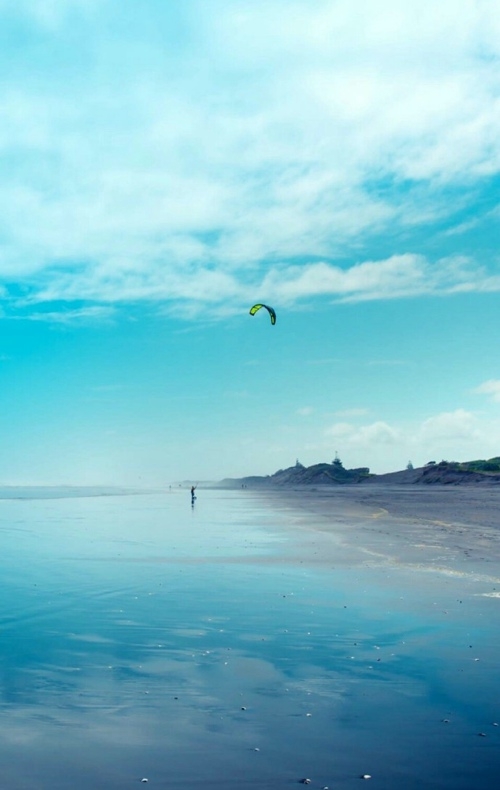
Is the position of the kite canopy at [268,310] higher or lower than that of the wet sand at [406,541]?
higher

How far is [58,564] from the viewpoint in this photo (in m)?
22.6

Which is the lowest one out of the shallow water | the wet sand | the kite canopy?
the shallow water

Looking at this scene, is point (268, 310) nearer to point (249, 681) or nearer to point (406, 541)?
point (406, 541)

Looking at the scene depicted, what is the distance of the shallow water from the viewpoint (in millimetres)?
7195

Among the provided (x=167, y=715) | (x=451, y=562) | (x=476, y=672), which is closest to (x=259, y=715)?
(x=167, y=715)

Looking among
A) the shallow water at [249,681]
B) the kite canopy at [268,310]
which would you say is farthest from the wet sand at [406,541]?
the kite canopy at [268,310]

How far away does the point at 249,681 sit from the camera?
10.1 m

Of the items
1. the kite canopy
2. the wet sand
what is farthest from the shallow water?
the kite canopy

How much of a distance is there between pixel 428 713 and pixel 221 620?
6239 millimetres

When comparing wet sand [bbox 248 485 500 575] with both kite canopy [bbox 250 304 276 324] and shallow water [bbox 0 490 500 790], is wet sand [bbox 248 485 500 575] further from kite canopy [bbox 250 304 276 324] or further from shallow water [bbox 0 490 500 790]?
kite canopy [bbox 250 304 276 324]

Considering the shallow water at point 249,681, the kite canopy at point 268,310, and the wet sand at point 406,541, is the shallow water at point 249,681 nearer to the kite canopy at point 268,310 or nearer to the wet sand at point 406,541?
the wet sand at point 406,541

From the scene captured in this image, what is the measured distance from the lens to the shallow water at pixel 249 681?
7.20 meters

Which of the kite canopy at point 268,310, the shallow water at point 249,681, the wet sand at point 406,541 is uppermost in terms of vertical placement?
the kite canopy at point 268,310

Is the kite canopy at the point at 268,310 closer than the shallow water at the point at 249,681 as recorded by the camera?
No
